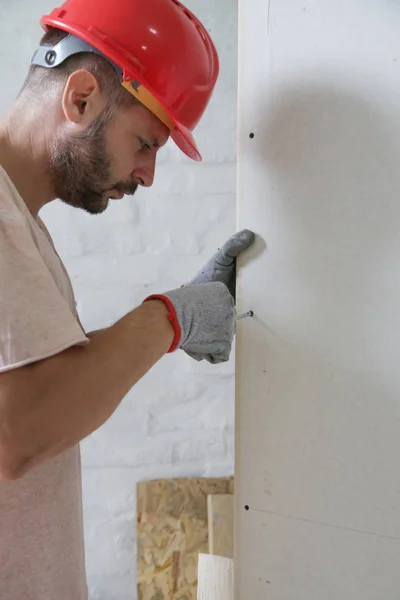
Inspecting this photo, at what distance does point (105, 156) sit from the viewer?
2.47 ft

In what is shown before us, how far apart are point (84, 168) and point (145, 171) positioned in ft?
0.34

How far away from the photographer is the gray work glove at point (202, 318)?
0.77m

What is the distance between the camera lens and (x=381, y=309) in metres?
0.82

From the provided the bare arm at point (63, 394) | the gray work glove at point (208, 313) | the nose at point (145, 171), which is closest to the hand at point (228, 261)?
the gray work glove at point (208, 313)

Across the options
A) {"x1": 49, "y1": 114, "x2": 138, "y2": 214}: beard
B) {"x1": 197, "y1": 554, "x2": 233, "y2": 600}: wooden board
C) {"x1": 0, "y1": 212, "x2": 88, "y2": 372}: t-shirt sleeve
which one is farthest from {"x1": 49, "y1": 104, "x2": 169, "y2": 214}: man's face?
{"x1": 197, "y1": 554, "x2": 233, "y2": 600}: wooden board

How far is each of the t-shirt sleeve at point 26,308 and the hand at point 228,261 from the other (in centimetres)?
36

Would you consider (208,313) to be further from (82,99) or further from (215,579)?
(215,579)

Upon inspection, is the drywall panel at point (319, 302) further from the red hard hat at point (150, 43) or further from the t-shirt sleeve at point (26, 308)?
the t-shirt sleeve at point (26, 308)

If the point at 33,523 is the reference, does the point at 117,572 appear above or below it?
below

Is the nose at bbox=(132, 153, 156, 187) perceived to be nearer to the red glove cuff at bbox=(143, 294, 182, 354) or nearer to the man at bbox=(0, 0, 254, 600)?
the man at bbox=(0, 0, 254, 600)

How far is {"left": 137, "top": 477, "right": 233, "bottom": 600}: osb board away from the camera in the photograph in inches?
54.9

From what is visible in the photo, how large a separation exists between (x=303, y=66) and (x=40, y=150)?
43 centimetres

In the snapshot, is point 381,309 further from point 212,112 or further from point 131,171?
point 212,112

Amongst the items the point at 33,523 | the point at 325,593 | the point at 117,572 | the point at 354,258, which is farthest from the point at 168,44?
the point at 117,572
